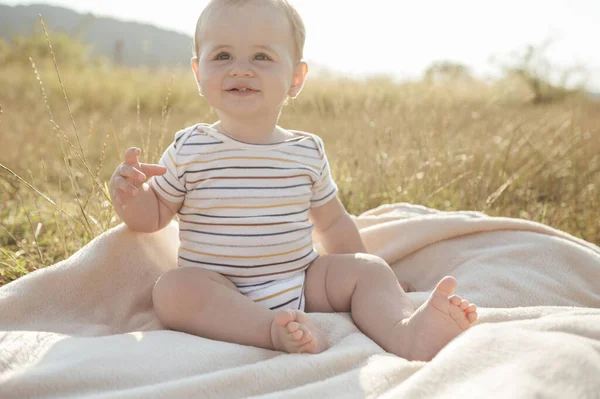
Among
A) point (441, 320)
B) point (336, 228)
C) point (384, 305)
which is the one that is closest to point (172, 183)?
point (336, 228)

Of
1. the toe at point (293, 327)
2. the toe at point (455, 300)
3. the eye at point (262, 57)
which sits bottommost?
the toe at point (293, 327)

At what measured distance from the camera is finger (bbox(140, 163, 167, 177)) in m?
1.65

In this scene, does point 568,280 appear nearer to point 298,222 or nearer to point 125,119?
point 298,222

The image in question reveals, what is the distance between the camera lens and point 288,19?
1.77 m

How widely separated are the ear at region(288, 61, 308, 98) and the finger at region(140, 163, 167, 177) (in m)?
0.47

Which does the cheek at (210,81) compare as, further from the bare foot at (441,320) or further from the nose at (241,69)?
the bare foot at (441,320)

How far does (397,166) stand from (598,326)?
1.96 meters

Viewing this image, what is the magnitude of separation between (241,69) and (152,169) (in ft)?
1.20

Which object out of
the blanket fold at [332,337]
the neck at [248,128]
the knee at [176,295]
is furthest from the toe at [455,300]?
the neck at [248,128]

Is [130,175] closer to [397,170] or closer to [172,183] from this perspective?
[172,183]

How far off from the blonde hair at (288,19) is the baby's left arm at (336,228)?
49 cm

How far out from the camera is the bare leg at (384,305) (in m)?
1.43

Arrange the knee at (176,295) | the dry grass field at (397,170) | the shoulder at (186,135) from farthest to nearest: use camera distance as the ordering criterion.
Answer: the dry grass field at (397,170) < the shoulder at (186,135) < the knee at (176,295)

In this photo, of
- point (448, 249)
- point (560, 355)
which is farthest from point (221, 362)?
point (448, 249)
